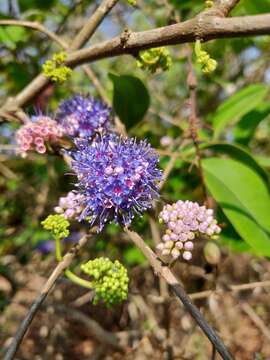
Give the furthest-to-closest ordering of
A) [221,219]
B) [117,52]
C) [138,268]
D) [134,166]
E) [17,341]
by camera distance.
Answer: [138,268] < [221,219] < [117,52] < [134,166] < [17,341]

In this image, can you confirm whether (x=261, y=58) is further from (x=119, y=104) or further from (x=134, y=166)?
(x=134, y=166)

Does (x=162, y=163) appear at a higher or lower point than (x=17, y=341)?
higher

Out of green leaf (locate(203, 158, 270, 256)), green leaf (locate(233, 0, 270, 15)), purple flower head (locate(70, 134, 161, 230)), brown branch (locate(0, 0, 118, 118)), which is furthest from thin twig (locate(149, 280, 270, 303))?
green leaf (locate(233, 0, 270, 15))

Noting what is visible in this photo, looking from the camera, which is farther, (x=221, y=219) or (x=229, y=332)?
(x=229, y=332)

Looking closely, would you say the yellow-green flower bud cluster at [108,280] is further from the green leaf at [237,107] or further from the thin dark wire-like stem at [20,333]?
Result: the green leaf at [237,107]

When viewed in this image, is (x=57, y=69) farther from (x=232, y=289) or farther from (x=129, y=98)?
(x=232, y=289)

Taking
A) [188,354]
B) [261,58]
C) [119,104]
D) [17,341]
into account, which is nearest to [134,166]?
[17,341]
